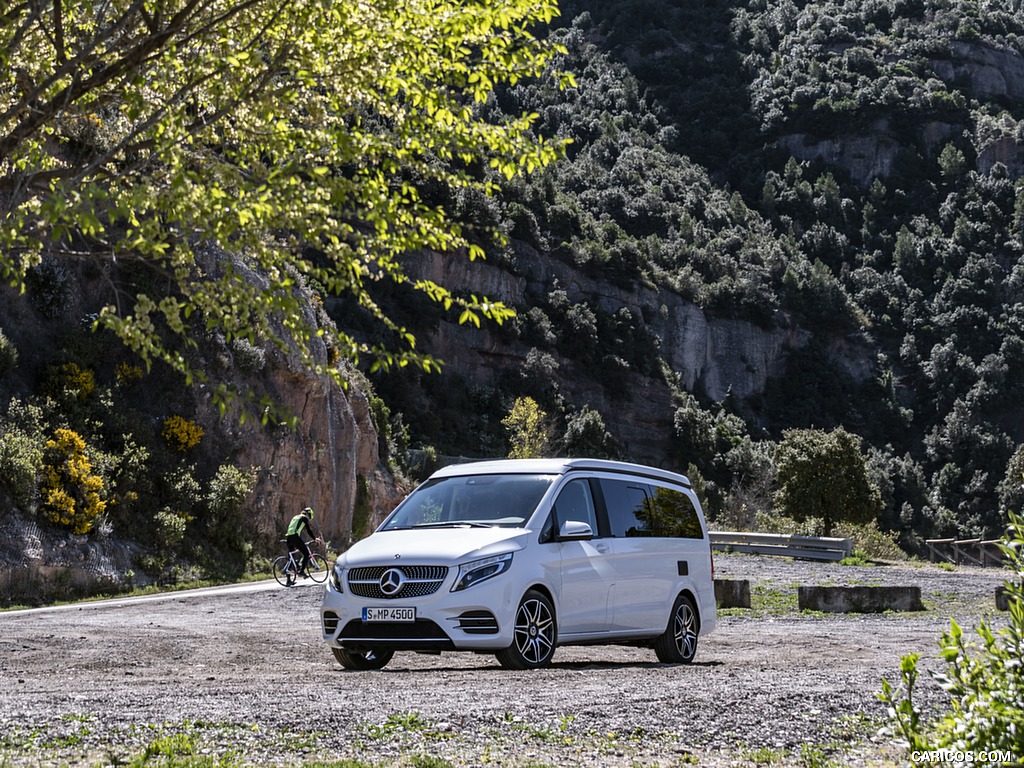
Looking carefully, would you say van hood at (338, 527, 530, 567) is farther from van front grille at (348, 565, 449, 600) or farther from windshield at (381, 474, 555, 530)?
windshield at (381, 474, 555, 530)

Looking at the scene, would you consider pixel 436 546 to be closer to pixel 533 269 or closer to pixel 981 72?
pixel 533 269

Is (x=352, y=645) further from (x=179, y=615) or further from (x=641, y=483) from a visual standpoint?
(x=179, y=615)

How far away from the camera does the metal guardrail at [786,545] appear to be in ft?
116

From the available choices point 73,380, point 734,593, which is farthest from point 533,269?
point 734,593

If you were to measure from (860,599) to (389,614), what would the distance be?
38.7 feet

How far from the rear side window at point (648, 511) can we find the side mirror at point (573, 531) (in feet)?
2.28

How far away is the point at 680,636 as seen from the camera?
38.4ft

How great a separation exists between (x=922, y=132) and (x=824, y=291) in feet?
143

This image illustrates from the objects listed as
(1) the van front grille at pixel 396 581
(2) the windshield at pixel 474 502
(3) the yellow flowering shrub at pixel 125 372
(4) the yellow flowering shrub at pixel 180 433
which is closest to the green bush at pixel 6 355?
(3) the yellow flowering shrub at pixel 125 372

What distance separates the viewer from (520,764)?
5398mm

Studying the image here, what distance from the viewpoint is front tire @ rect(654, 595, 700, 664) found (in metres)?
11.5

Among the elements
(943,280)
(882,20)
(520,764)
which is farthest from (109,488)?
(882,20)

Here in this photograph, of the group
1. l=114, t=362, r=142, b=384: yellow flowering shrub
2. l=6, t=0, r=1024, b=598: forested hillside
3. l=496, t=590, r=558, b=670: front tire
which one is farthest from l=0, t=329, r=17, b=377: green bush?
l=496, t=590, r=558, b=670: front tire

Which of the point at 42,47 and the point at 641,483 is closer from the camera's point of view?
the point at 42,47
